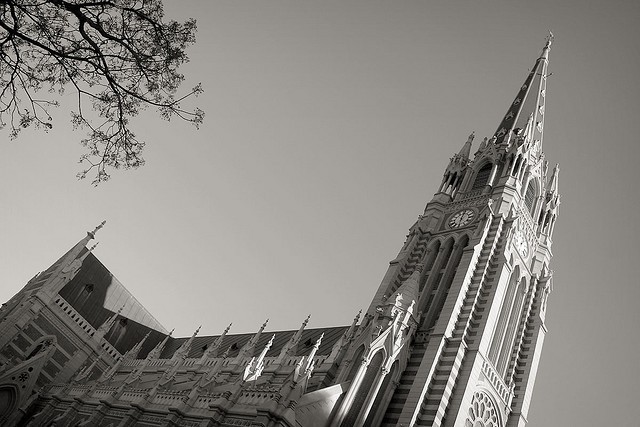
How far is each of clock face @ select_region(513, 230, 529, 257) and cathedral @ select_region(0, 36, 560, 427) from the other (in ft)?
0.23

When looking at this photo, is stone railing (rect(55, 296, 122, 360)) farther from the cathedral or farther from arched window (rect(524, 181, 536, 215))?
arched window (rect(524, 181, 536, 215))

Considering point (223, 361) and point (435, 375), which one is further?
Result: point (223, 361)

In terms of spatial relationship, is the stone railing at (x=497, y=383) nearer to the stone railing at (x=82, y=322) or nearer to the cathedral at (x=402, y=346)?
the cathedral at (x=402, y=346)

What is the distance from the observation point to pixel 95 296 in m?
53.2

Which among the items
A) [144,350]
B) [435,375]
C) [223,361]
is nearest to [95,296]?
[144,350]

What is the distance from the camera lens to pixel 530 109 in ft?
142

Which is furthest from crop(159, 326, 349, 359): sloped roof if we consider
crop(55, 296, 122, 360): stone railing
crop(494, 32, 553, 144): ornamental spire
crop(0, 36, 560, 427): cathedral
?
crop(494, 32, 553, 144): ornamental spire

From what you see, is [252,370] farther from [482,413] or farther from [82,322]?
[82,322]

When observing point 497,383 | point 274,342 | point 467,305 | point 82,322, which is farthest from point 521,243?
point 82,322

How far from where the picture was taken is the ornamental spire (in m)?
40.8

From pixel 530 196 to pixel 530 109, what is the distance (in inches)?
346

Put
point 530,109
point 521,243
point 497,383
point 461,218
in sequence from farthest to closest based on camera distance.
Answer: point 530,109, point 461,218, point 521,243, point 497,383

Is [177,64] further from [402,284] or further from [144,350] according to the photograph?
[144,350]

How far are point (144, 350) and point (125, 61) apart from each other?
163ft
